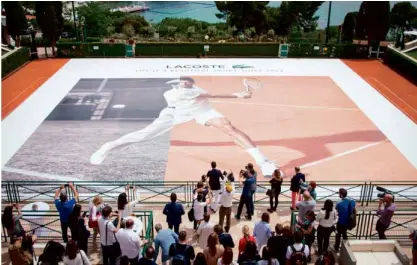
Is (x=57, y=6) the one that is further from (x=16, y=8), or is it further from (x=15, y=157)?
(x=15, y=157)

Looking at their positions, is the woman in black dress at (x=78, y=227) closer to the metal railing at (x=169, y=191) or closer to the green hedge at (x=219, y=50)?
the metal railing at (x=169, y=191)

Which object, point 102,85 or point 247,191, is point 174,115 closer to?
point 102,85

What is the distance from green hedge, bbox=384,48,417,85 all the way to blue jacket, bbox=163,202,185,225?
21.0m

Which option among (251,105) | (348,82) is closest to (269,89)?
(251,105)

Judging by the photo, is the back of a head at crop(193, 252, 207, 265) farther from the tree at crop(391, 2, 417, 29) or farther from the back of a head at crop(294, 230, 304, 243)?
the tree at crop(391, 2, 417, 29)

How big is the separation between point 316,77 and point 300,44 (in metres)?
6.66

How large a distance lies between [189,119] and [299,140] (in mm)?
4804

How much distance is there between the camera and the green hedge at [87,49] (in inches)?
1225

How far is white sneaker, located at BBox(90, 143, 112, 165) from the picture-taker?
15016 millimetres

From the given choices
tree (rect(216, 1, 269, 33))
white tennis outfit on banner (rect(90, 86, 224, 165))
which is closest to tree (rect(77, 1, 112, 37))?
tree (rect(216, 1, 269, 33))

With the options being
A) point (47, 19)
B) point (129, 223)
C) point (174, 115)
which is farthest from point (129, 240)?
point (47, 19)

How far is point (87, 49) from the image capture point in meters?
31.2

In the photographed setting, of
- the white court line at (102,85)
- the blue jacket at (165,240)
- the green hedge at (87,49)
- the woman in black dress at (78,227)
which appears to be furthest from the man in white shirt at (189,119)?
the green hedge at (87,49)

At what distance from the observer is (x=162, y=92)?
22.4 m
